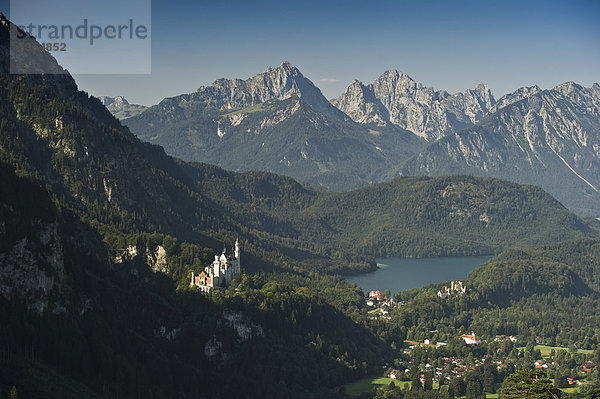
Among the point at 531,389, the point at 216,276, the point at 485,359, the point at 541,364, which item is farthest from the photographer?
the point at 485,359

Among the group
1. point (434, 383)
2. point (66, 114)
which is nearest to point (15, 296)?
point (434, 383)

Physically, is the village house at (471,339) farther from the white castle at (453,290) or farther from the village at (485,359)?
the white castle at (453,290)

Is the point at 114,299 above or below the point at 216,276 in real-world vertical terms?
below

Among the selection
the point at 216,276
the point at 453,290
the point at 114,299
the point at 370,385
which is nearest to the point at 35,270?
the point at 114,299

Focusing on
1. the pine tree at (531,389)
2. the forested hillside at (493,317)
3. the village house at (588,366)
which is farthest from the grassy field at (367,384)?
the pine tree at (531,389)

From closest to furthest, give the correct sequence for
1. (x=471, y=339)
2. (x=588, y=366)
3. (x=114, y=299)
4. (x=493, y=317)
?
(x=114, y=299) < (x=588, y=366) < (x=471, y=339) < (x=493, y=317)

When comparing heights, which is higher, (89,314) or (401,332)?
(89,314)

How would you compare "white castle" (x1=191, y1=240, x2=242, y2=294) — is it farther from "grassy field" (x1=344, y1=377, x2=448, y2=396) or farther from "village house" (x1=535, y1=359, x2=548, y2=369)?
"village house" (x1=535, y1=359, x2=548, y2=369)

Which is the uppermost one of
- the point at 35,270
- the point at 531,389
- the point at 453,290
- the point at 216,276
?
the point at 35,270

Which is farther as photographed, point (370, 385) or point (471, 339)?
point (471, 339)

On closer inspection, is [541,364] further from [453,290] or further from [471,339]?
[453,290]

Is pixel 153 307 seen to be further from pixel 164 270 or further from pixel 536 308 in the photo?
pixel 536 308
